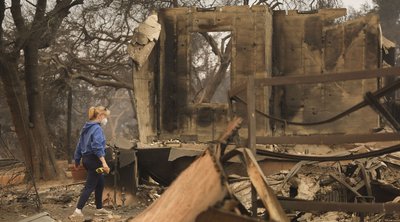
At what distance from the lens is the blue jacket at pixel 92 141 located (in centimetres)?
818

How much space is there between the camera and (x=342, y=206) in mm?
4766

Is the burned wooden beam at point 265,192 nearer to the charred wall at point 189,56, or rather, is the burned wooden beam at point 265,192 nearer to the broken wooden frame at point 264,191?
the broken wooden frame at point 264,191

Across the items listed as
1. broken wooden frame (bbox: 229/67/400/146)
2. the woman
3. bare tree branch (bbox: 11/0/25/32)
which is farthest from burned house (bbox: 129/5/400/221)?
broken wooden frame (bbox: 229/67/400/146)

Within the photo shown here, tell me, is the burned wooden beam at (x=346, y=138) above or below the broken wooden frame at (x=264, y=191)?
above

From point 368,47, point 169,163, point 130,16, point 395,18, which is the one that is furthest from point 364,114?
point 395,18

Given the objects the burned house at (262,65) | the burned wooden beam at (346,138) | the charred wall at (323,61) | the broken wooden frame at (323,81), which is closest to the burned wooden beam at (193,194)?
the broken wooden frame at (323,81)

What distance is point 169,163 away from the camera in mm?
11383

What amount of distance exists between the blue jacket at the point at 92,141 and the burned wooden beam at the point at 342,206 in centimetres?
385

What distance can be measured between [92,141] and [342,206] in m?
4.36

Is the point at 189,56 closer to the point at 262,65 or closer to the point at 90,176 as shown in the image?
the point at 262,65

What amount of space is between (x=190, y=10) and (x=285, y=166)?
19.5 ft

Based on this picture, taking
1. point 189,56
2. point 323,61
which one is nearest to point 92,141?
point 189,56

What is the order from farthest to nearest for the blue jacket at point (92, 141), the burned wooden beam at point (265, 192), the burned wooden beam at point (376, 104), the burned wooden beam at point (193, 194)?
the blue jacket at point (92, 141), the burned wooden beam at point (376, 104), the burned wooden beam at point (265, 192), the burned wooden beam at point (193, 194)

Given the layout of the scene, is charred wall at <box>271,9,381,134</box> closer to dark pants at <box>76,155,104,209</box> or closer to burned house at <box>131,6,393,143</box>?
burned house at <box>131,6,393,143</box>
